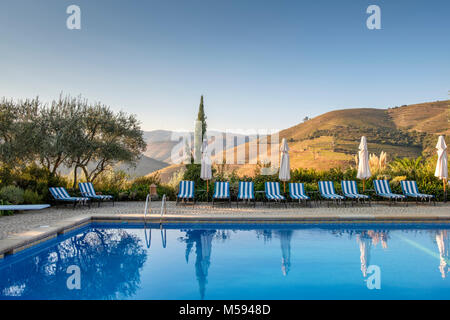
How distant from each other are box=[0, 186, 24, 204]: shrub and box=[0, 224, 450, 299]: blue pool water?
287 centimetres

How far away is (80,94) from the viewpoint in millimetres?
11891

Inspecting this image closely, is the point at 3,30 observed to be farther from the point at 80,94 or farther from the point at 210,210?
the point at 210,210

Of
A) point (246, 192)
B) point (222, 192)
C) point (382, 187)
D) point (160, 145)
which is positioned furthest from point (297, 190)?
point (160, 145)

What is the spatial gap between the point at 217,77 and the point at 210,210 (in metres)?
13.7

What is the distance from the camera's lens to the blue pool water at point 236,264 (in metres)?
3.87

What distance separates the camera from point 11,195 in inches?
328

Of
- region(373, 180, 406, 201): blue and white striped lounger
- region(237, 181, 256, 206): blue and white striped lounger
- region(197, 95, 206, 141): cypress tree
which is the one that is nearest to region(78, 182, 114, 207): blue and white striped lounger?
region(237, 181, 256, 206): blue and white striped lounger

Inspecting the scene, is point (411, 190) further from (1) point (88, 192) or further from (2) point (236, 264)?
(1) point (88, 192)

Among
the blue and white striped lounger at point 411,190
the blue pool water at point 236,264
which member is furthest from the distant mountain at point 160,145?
the blue pool water at point 236,264

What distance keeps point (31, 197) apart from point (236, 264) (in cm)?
692

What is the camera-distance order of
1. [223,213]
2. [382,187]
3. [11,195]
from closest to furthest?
[223,213] → [11,195] → [382,187]

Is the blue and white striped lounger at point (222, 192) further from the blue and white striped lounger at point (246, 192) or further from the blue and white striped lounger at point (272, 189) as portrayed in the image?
the blue and white striped lounger at point (272, 189)

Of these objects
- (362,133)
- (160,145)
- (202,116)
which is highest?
(160,145)
